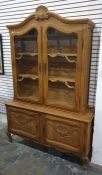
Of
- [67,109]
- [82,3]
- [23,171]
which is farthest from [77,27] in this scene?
[23,171]

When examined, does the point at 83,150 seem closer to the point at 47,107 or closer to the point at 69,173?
the point at 69,173

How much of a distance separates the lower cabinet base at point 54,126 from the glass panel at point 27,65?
0.23 meters

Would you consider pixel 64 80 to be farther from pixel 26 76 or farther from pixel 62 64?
pixel 26 76

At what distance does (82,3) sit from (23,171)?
233 centimetres

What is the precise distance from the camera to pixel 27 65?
8.43 feet

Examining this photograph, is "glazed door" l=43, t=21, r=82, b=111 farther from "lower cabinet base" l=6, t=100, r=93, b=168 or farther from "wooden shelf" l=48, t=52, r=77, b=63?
"lower cabinet base" l=6, t=100, r=93, b=168

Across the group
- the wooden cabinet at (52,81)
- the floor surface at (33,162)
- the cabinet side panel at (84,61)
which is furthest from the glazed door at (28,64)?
the floor surface at (33,162)

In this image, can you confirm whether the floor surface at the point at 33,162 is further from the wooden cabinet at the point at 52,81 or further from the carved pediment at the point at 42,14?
the carved pediment at the point at 42,14

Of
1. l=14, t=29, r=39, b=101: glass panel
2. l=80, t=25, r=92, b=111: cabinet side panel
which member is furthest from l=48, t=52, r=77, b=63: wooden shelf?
l=14, t=29, r=39, b=101: glass panel

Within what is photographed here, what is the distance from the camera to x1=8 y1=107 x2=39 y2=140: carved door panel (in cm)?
242

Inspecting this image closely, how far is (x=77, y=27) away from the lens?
1.91 m

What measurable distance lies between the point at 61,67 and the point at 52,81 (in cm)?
25

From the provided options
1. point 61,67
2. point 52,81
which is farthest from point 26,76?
point 61,67

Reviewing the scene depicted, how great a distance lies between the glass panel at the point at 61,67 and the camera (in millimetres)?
2120
